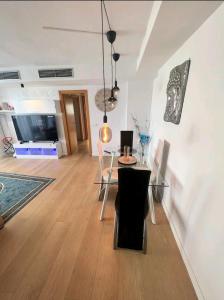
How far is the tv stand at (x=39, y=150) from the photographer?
14.5 feet

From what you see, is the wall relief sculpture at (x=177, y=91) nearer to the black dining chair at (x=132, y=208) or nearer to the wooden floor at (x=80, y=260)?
the black dining chair at (x=132, y=208)

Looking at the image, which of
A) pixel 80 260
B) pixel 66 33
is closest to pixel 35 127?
pixel 66 33

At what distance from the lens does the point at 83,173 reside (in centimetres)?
349

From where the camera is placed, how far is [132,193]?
4.91ft

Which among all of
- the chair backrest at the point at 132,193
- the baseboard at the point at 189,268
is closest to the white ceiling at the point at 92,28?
the chair backrest at the point at 132,193

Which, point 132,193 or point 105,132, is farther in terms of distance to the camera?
point 105,132

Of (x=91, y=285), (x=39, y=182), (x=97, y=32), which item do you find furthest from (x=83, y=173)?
(x=97, y=32)

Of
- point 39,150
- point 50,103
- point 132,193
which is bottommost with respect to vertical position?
point 39,150

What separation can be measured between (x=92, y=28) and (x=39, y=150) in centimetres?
381

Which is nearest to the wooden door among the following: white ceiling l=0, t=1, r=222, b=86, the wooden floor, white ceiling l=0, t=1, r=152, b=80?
white ceiling l=0, t=1, r=152, b=80

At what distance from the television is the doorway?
0.41 metres

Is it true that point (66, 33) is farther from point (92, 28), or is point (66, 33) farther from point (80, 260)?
point (80, 260)

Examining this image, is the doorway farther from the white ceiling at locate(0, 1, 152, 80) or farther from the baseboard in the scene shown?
the baseboard

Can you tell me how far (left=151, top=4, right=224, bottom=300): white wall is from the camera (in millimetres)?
1048
